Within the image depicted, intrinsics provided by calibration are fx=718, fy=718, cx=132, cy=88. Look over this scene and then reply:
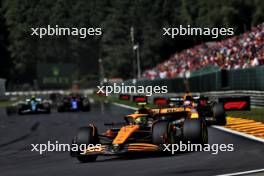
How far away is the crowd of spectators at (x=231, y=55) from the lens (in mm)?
32562

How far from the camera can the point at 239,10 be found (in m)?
62.7

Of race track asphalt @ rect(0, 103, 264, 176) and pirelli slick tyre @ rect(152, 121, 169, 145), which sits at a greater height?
pirelli slick tyre @ rect(152, 121, 169, 145)

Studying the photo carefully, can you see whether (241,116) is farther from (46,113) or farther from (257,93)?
(46,113)

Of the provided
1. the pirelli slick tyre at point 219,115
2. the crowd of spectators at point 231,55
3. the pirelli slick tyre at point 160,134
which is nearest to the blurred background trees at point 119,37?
the crowd of spectators at point 231,55

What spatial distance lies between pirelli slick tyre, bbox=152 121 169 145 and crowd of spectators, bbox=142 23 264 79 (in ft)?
61.1

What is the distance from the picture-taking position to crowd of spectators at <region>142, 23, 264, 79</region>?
32.6 m

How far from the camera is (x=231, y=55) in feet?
121

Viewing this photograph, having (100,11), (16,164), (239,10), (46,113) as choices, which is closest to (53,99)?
(100,11)

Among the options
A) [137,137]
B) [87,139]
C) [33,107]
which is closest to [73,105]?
[33,107]

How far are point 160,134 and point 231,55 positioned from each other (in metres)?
25.5

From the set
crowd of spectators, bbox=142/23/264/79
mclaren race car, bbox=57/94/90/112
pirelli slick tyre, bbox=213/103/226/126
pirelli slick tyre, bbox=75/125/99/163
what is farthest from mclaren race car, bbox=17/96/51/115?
pirelli slick tyre, bbox=75/125/99/163

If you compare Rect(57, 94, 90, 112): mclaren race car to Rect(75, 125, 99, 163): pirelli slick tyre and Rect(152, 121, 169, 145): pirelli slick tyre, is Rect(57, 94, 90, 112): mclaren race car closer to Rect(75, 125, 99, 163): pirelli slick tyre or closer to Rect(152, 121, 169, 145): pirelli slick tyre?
Rect(75, 125, 99, 163): pirelli slick tyre

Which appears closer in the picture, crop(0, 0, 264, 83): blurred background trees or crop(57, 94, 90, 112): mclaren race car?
crop(57, 94, 90, 112): mclaren race car

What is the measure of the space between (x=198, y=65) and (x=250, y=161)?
3560cm
